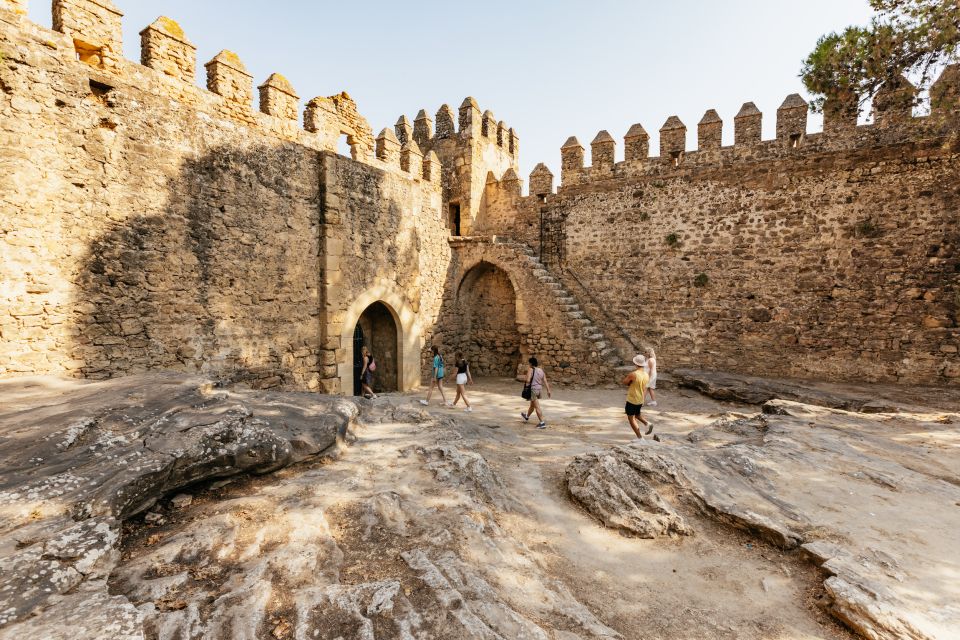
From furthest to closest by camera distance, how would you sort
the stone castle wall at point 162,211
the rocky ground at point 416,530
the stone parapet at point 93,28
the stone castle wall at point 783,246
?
the stone castle wall at point 783,246 < the stone parapet at point 93,28 < the stone castle wall at point 162,211 < the rocky ground at point 416,530

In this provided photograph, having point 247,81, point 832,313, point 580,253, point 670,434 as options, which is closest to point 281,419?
point 670,434

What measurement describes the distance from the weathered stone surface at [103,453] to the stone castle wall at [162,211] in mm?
1690

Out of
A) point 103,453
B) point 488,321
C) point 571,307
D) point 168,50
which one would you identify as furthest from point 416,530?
point 488,321

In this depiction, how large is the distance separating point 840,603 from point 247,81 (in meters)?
10.3

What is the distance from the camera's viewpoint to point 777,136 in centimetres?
1088

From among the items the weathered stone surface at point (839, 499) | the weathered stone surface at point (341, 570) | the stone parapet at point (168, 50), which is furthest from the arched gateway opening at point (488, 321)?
the weathered stone surface at point (341, 570)

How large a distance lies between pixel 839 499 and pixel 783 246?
323 inches

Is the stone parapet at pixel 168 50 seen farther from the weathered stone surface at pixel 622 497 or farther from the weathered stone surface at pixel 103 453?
the weathered stone surface at pixel 622 497

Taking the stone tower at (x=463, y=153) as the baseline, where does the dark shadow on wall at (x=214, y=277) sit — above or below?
below

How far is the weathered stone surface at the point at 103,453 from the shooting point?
2340 mm

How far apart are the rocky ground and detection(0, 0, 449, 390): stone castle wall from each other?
1.68m

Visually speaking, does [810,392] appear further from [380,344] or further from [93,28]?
[93,28]

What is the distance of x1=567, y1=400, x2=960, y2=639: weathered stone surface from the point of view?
2.98m

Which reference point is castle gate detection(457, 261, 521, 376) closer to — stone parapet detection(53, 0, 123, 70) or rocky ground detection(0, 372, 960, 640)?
rocky ground detection(0, 372, 960, 640)
